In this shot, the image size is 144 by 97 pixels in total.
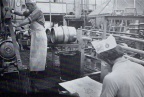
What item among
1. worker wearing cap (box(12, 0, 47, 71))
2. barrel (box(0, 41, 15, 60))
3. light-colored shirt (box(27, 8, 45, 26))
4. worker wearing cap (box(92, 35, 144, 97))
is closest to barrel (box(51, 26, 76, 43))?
worker wearing cap (box(12, 0, 47, 71))

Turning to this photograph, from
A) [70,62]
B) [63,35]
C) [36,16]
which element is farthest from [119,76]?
[63,35]

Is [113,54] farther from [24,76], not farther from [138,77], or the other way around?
[24,76]

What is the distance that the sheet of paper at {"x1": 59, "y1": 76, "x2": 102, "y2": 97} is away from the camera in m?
2.12

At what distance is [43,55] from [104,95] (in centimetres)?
384

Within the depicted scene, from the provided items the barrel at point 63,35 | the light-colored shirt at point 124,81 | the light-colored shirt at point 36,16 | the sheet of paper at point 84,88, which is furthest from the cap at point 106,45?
the barrel at point 63,35

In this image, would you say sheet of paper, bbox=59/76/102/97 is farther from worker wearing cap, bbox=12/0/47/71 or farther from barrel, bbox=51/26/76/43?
barrel, bbox=51/26/76/43

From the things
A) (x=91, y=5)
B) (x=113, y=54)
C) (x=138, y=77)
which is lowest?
(x=138, y=77)

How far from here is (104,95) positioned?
1644mm

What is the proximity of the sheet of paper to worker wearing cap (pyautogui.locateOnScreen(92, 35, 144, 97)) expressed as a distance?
0.44 m

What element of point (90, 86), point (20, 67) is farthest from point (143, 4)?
point (90, 86)

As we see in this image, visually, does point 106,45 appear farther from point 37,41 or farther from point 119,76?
point 37,41

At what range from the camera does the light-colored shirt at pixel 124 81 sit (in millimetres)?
1611

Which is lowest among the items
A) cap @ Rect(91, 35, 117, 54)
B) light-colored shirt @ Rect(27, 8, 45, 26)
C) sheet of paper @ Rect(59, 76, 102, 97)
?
sheet of paper @ Rect(59, 76, 102, 97)

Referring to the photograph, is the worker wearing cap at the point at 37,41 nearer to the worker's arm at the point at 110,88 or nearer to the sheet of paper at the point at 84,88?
the sheet of paper at the point at 84,88
